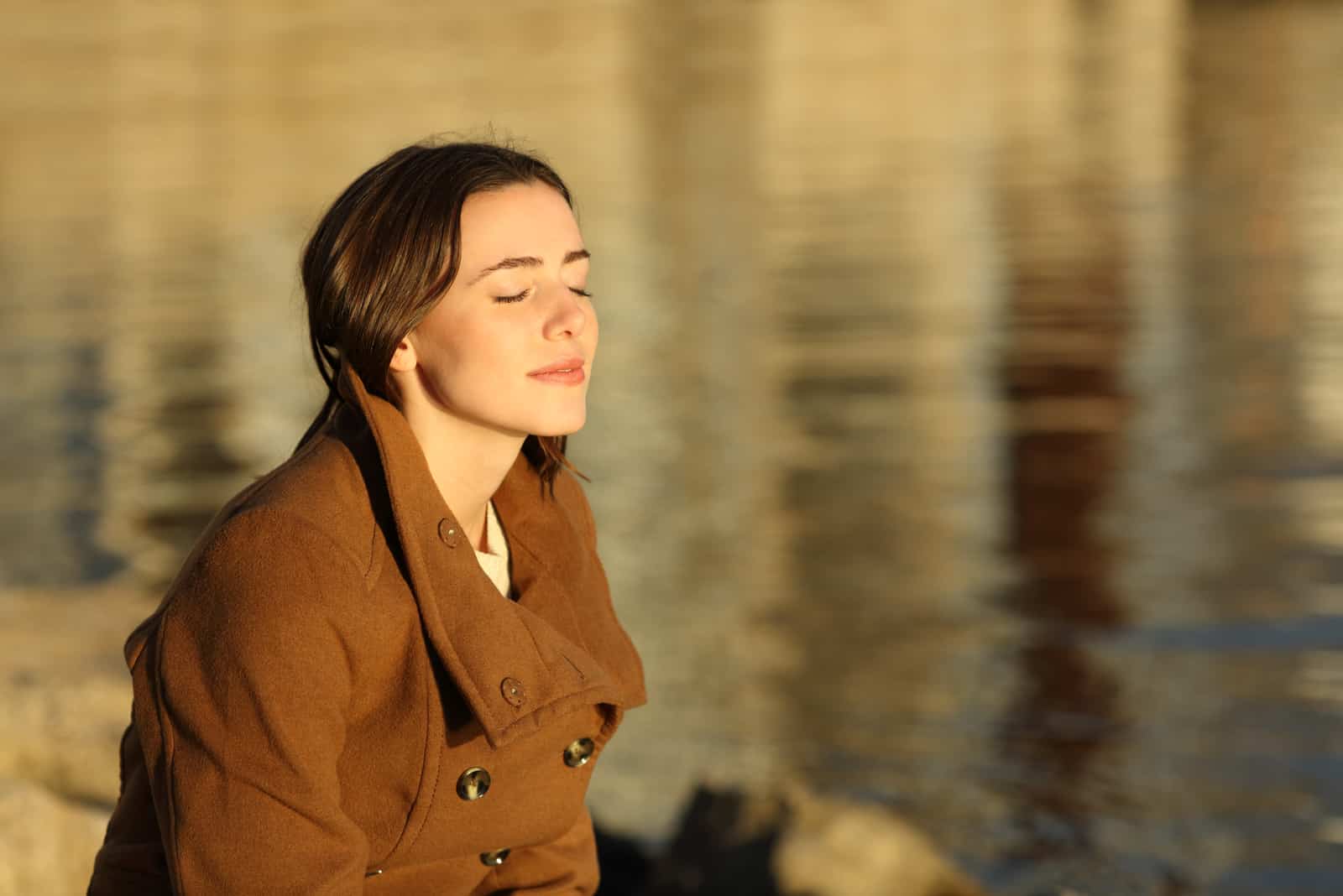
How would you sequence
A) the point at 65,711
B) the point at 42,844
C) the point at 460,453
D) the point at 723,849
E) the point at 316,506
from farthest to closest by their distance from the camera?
the point at 723,849
the point at 65,711
the point at 42,844
the point at 460,453
the point at 316,506

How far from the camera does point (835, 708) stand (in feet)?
23.3

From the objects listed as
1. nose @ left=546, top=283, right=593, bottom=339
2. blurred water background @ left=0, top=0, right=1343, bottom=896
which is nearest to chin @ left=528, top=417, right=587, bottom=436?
nose @ left=546, top=283, right=593, bottom=339

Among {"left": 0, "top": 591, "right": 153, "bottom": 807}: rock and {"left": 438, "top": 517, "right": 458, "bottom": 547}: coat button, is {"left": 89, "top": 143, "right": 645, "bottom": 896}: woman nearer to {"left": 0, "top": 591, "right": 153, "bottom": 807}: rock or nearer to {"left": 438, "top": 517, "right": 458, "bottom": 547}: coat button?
{"left": 438, "top": 517, "right": 458, "bottom": 547}: coat button

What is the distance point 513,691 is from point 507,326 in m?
0.47

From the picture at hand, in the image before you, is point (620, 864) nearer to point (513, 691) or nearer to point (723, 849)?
point (723, 849)

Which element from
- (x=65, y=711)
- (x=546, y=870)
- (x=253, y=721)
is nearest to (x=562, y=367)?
(x=253, y=721)

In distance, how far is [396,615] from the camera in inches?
94.6

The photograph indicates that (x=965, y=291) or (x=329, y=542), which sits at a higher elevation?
(x=329, y=542)

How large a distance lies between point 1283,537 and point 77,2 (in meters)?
74.2

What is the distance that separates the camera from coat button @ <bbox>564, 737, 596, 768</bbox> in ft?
8.69

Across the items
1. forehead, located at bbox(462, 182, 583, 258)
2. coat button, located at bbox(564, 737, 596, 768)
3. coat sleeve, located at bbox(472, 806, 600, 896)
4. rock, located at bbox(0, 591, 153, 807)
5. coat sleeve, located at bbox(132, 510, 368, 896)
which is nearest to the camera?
coat sleeve, located at bbox(132, 510, 368, 896)

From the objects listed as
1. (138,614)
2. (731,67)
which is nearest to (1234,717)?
(138,614)

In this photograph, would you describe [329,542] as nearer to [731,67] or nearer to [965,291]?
[965,291]

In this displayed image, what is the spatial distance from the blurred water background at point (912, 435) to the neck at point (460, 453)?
823 mm
